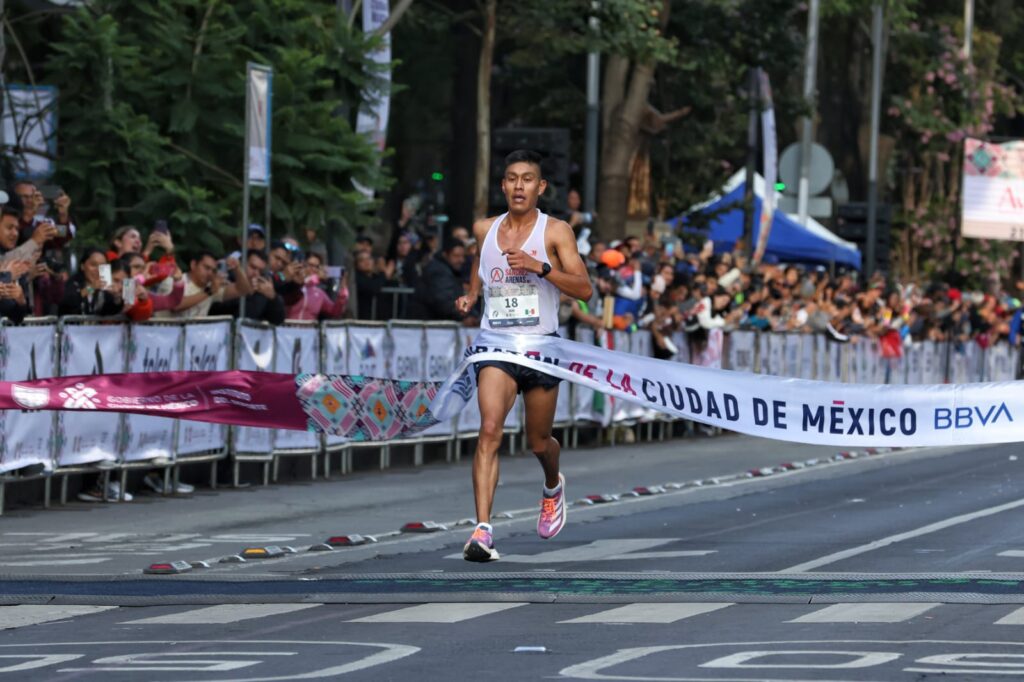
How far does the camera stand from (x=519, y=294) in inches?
495

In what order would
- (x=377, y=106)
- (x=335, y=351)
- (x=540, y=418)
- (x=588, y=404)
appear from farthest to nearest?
1. (x=588, y=404)
2. (x=377, y=106)
3. (x=335, y=351)
4. (x=540, y=418)

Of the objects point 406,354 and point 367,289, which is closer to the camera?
point 406,354

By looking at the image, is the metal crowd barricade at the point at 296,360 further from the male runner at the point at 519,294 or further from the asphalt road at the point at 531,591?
the male runner at the point at 519,294

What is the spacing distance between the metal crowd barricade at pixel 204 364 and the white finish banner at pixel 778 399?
5449 millimetres

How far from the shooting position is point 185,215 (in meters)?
21.2

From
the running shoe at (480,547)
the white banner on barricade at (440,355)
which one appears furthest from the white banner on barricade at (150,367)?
the running shoe at (480,547)

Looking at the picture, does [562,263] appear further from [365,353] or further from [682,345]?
[682,345]

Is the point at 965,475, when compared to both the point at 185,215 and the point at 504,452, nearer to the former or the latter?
the point at 504,452

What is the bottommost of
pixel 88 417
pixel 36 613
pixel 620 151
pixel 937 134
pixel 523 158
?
pixel 36 613

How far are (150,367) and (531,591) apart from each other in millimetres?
7368

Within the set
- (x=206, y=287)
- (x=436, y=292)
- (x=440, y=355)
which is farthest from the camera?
(x=436, y=292)

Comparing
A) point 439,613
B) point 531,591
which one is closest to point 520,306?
point 531,591

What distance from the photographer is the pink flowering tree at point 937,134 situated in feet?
187

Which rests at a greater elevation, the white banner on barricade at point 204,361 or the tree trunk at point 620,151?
the tree trunk at point 620,151
